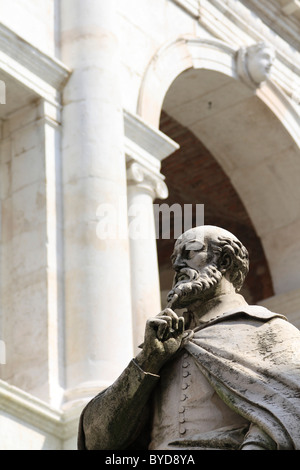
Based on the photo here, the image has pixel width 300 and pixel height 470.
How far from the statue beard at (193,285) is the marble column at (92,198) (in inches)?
178

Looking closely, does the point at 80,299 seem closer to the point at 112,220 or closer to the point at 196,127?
the point at 112,220

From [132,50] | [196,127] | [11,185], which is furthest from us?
[196,127]

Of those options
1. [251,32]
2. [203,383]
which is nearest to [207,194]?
[251,32]

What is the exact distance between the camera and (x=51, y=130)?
10.4 m

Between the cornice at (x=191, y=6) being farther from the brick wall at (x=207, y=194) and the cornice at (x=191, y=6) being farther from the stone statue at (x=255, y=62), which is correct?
the brick wall at (x=207, y=194)

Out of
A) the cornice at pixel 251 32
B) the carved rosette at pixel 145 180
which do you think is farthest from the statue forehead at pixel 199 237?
the cornice at pixel 251 32

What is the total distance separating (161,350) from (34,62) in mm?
6202

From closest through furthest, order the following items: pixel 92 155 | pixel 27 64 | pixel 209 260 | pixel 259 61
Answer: pixel 209 260, pixel 92 155, pixel 27 64, pixel 259 61

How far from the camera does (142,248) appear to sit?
1070cm

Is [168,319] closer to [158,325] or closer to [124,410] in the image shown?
[158,325]

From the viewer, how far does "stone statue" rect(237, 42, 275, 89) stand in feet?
42.2

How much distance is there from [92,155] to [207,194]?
4.97 meters

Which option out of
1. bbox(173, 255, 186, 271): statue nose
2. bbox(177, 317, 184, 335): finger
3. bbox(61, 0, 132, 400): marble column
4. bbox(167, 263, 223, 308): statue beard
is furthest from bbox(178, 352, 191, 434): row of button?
bbox(61, 0, 132, 400): marble column
